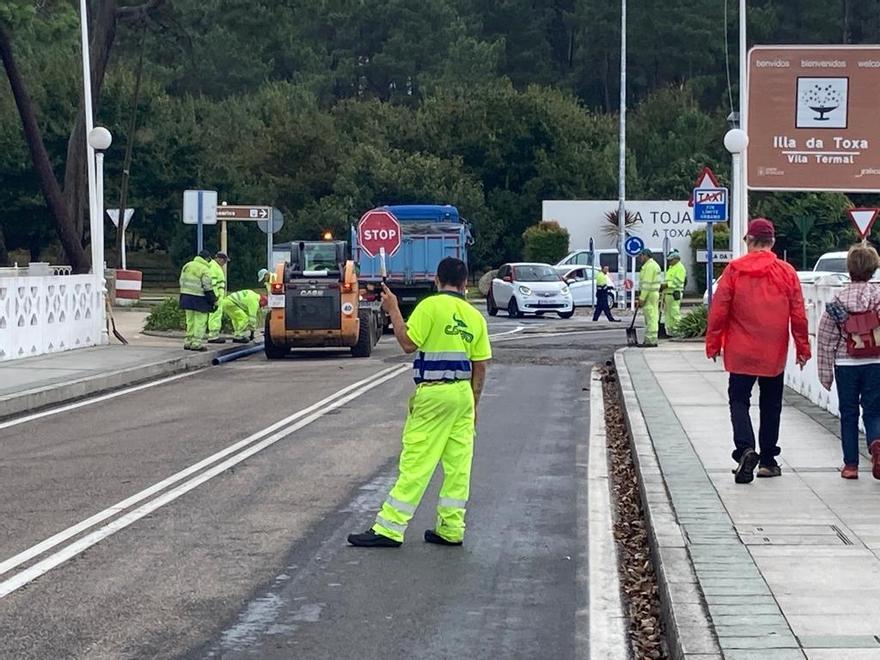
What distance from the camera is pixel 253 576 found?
28.8ft

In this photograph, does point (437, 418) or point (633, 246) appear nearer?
point (437, 418)

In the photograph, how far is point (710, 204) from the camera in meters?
24.6

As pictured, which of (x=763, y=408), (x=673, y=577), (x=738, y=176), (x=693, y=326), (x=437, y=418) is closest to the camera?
(x=673, y=577)

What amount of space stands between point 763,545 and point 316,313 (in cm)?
1794

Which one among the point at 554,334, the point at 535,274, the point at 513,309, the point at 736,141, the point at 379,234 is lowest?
the point at 554,334

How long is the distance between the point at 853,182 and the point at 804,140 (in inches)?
37.2

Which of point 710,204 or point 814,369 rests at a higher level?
point 710,204

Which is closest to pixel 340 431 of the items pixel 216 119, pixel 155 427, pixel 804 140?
pixel 155 427

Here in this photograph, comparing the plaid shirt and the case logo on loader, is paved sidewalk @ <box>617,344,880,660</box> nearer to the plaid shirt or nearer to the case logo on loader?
the plaid shirt

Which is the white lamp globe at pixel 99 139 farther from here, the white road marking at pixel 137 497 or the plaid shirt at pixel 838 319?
the plaid shirt at pixel 838 319

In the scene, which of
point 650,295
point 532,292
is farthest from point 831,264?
point 532,292

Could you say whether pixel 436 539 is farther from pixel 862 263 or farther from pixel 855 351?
pixel 862 263

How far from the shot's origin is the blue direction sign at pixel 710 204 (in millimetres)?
24594

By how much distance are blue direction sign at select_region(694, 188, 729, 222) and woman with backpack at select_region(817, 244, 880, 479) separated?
1342cm
